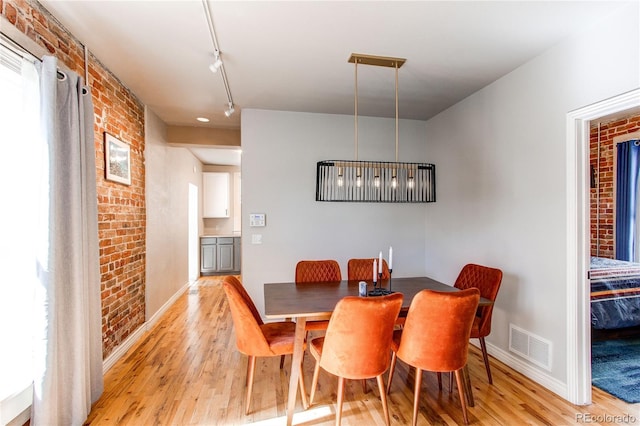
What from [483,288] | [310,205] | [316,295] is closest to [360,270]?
[316,295]

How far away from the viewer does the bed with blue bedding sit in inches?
113

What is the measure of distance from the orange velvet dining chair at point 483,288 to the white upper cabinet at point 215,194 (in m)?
5.66

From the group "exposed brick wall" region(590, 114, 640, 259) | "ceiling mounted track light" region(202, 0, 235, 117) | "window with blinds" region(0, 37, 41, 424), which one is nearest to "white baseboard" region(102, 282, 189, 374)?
"window with blinds" region(0, 37, 41, 424)

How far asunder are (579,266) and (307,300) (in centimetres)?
199

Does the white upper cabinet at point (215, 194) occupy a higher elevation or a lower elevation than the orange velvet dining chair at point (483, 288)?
higher

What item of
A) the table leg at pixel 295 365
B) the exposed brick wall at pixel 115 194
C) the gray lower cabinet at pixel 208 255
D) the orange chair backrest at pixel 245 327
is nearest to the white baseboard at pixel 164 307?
the exposed brick wall at pixel 115 194

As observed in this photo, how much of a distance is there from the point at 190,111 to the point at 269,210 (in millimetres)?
1612

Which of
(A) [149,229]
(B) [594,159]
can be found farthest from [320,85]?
(B) [594,159]

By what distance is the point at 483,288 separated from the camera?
99.1 inches

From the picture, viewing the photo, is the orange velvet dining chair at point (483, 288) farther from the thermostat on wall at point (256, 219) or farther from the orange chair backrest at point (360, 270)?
the thermostat on wall at point (256, 219)

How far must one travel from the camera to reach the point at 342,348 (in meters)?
1.82

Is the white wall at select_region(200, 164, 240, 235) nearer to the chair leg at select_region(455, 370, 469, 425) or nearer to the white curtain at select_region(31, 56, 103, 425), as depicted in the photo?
the white curtain at select_region(31, 56, 103, 425)

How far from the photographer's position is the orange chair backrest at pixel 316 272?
9.66ft

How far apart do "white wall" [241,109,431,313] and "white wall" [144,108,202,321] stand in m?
1.16
